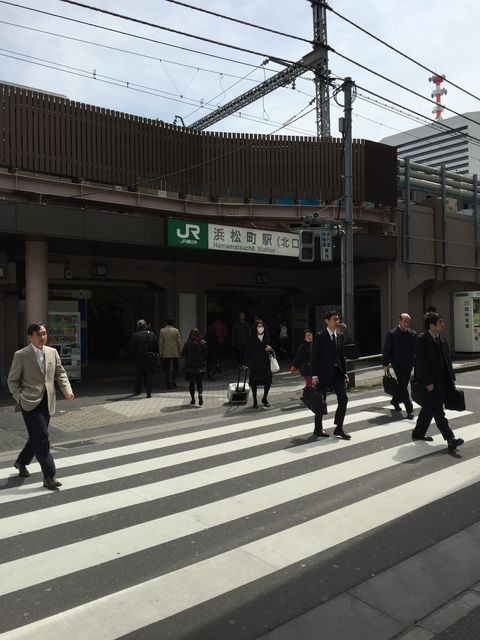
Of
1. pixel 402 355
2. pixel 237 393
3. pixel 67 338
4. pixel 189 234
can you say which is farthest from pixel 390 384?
pixel 67 338

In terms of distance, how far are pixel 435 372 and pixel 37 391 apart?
4847mm

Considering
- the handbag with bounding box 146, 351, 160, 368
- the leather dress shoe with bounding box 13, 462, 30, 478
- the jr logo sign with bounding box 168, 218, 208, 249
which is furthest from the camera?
the jr logo sign with bounding box 168, 218, 208, 249

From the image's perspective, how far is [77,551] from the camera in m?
4.16

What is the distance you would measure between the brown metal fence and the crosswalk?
8628 mm

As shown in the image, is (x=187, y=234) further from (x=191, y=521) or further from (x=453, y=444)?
(x=191, y=521)

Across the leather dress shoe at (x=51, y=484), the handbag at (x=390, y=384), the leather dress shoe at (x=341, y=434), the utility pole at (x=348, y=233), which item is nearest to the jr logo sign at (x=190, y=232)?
the utility pole at (x=348, y=233)

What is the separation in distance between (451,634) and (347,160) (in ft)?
38.5

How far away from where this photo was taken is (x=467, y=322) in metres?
19.5

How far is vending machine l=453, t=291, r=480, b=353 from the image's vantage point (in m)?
19.4

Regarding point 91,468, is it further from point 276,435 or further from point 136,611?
point 136,611

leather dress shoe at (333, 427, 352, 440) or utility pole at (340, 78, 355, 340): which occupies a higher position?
utility pole at (340, 78, 355, 340)

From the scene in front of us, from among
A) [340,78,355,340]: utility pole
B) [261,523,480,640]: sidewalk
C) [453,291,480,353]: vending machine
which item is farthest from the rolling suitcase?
[453,291,480,353]: vending machine

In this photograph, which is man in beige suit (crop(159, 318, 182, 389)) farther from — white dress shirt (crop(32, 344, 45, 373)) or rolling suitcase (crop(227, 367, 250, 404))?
white dress shirt (crop(32, 344, 45, 373))

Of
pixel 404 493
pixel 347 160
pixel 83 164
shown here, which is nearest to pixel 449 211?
pixel 347 160
